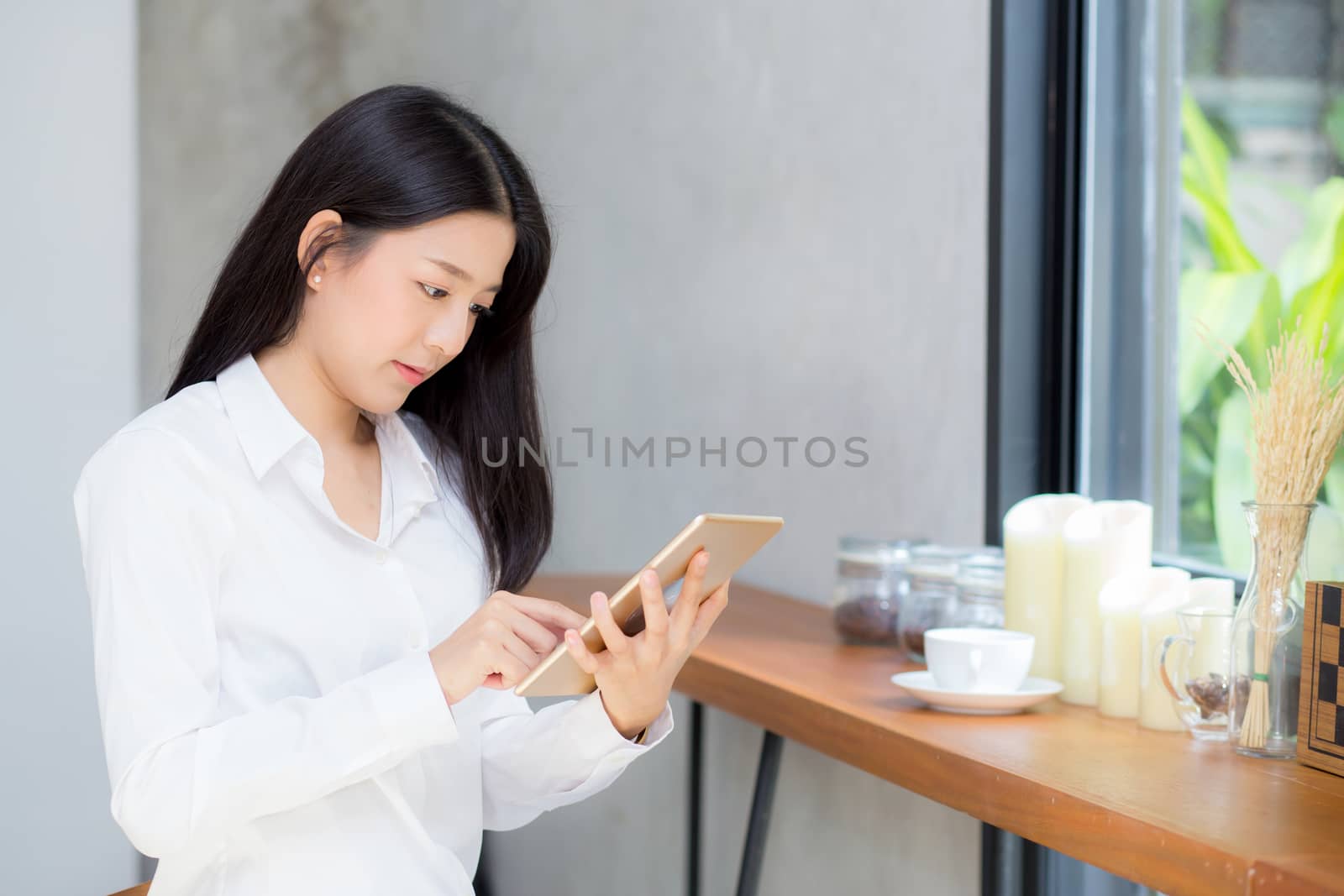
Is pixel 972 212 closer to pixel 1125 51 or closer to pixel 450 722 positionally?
pixel 1125 51

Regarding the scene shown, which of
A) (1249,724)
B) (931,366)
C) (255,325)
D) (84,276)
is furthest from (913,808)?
(84,276)

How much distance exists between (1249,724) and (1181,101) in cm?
94

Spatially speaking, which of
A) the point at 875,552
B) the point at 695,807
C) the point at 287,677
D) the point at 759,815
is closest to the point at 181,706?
the point at 287,677

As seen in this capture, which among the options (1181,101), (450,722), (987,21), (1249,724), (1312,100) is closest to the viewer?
(450,722)

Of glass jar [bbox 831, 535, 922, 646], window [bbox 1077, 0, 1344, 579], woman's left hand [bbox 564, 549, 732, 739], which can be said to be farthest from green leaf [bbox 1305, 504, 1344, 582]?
woman's left hand [bbox 564, 549, 732, 739]

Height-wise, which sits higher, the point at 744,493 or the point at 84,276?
the point at 84,276

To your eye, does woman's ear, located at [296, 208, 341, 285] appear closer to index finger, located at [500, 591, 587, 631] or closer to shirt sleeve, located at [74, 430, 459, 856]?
shirt sleeve, located at [74, 430, 459, 856]

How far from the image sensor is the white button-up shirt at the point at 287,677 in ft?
3.47

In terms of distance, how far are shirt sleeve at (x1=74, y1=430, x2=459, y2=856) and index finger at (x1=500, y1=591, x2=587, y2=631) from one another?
0.09 metres

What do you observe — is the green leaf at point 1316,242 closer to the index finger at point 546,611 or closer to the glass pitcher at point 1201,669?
the glass pitcher at point 1201,669

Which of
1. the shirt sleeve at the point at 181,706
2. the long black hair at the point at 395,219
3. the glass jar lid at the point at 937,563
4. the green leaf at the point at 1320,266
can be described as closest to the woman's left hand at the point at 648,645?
the shirt sleeve at the point at 181,706

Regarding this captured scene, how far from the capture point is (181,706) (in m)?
1.06

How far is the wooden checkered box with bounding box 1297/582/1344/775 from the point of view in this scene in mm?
1156

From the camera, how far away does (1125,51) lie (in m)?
1.89
